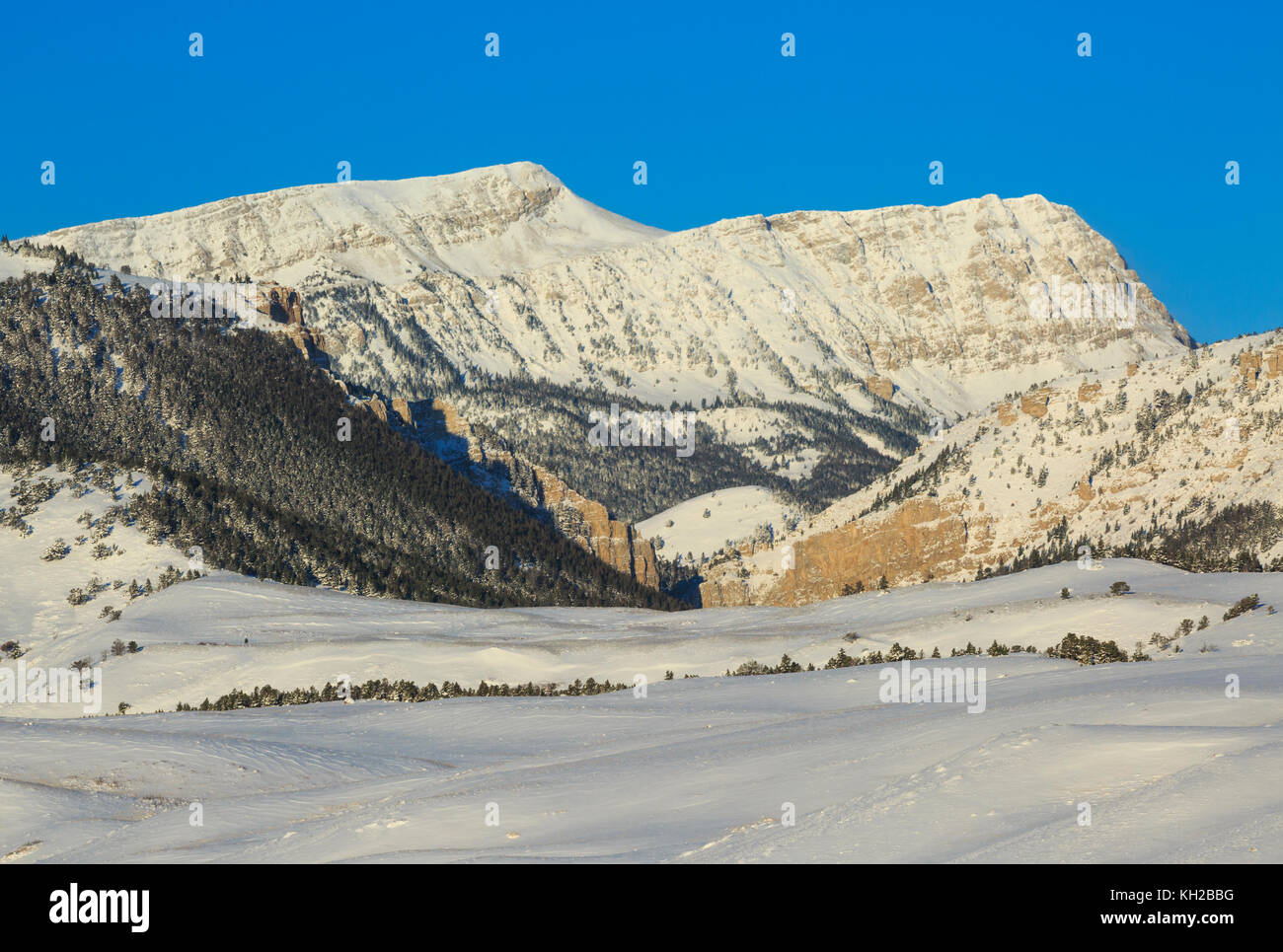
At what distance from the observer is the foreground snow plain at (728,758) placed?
77.2ft

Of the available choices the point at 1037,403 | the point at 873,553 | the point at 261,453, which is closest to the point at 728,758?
the point at 873,553

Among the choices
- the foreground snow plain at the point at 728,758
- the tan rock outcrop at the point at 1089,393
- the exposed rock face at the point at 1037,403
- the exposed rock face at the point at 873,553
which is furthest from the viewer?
the exposed rock face at the point at 1037,403

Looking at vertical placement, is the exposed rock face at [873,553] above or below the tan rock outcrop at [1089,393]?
below

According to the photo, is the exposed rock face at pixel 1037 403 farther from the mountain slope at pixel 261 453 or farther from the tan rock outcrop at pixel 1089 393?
the mountain slope at pixel 261 453

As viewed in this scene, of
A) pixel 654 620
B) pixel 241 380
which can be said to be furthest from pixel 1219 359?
pixel 241 380

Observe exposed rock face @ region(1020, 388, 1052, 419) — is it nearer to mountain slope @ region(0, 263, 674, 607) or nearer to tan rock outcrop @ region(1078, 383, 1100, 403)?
tan rock outcrop @ region(1078, 383, 1100, 403)

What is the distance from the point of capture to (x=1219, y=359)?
147m

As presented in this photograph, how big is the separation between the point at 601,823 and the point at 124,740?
22419 mm

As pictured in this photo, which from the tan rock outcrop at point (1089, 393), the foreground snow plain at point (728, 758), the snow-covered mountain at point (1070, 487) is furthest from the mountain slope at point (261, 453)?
the foreground snow plain at point (728, 758)

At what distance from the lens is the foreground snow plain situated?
2353cm

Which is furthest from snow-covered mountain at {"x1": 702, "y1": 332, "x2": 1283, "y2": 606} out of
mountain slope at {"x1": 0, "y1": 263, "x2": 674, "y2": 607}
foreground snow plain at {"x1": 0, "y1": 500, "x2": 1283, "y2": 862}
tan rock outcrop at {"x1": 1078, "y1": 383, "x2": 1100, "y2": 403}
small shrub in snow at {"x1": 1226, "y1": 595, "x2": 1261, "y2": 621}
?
small shrub in snow at {"x1": 1226, "y1": 595, "x2": 1261, "y2": 621}
